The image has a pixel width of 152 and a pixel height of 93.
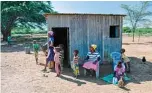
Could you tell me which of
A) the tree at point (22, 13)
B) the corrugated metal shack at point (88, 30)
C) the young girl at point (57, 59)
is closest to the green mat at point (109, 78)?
the young girl at point (57, 59)

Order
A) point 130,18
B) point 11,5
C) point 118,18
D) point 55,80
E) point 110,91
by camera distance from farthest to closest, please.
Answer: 1. point 130,18
2. point 11,5
3. point 118,18
4. point 55,80
5. point 110,91

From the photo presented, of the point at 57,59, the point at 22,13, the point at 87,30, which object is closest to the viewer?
the point at 57,59

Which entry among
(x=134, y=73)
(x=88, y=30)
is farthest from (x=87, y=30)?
(x=134, y=73)

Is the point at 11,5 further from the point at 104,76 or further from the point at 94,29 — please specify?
the point at 104,76

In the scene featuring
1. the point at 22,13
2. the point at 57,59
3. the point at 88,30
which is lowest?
the point at 57,59

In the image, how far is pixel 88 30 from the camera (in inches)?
560

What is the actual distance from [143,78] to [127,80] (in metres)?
0.84

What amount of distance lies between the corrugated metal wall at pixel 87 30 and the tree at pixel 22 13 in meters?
15.5

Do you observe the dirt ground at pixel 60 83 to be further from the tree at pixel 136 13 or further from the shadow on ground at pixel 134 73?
the tree at pixel 136 13

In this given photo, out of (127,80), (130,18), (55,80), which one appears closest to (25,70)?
(55,80)

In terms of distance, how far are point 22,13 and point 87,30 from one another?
1693 cm

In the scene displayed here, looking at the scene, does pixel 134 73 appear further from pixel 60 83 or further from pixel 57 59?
pixel 60 83

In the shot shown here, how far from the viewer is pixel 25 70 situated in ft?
44.4

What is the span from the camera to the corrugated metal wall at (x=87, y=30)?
13938 millimetres
